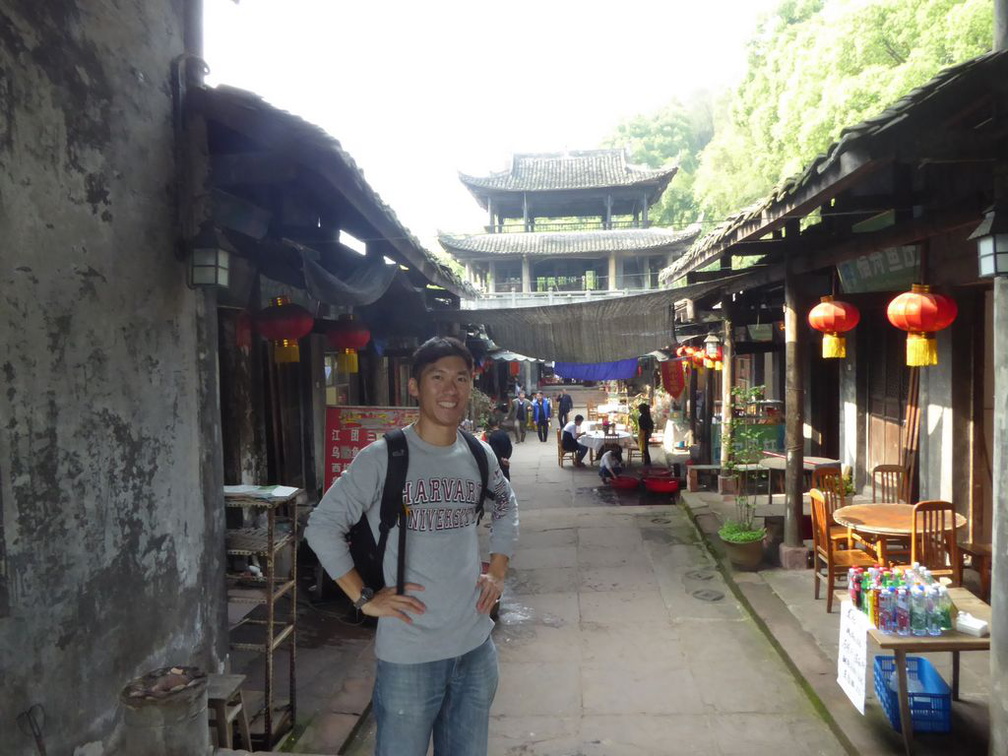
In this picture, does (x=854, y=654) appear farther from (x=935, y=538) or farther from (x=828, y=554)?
(x=935, y=538)

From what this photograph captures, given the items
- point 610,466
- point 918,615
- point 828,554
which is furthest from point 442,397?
point 610,466

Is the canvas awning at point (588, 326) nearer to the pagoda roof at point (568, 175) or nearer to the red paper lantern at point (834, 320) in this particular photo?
the red paper lantern at point (834, 320)

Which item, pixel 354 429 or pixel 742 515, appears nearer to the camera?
pixel 354 429

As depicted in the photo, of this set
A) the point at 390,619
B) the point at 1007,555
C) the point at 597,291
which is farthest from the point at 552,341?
the point at 597,291

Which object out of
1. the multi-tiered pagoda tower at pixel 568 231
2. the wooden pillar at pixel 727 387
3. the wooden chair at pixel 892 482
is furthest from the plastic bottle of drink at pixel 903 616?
the multi-tiered pagoda tower at pixel 568 231

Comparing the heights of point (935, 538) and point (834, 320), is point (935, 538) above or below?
below

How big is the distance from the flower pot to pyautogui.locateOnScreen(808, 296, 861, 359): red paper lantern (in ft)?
6.98

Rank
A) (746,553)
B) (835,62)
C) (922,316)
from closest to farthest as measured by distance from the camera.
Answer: (922,316)
(746,553)
(835,62)

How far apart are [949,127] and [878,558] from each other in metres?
3.47

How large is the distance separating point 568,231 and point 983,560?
3207 centimetres

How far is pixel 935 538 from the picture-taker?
5516mm

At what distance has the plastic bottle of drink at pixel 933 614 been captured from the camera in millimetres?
3828

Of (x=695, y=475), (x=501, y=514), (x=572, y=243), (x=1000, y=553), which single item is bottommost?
(x=695, y=475)

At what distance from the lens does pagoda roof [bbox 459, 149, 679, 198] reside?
35.4m
